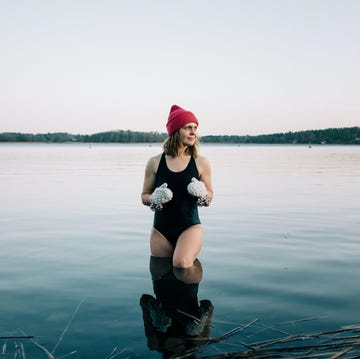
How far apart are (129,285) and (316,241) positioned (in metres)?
4.85

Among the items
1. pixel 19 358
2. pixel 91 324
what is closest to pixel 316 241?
pixel 91 324

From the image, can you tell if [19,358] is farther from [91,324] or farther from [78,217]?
[78,217]

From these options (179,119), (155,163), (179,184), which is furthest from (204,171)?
(179,119)

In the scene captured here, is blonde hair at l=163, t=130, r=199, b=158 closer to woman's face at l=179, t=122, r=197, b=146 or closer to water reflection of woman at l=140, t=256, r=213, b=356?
woman's face at l=179, t=122, r=197, b=146

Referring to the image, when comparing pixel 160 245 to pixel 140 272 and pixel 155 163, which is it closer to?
pixel 140 272

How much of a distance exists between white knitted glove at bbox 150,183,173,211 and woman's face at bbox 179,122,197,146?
0.77 m

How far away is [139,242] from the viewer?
30.3 feet

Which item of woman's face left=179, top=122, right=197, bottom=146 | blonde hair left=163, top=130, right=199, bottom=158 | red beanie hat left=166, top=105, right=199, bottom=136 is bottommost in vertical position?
blonde hair left=163, top=130, right=199, bottom=158

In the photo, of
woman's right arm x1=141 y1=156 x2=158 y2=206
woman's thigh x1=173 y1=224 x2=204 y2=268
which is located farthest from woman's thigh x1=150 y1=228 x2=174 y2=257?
woman's right arm x1=141 y1=156 x2=158 y2=206

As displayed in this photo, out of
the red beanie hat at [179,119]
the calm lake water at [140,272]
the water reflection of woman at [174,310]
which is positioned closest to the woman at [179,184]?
the red beanie hat at [179,119]

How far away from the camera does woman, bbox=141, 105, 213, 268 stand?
6.73 m

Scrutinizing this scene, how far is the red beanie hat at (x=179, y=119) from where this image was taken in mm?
6676

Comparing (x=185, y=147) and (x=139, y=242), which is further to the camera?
(x=139, y=242)

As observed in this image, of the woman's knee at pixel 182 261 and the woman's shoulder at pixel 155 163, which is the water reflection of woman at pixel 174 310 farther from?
the woman's shoulder at pixel 155 163
